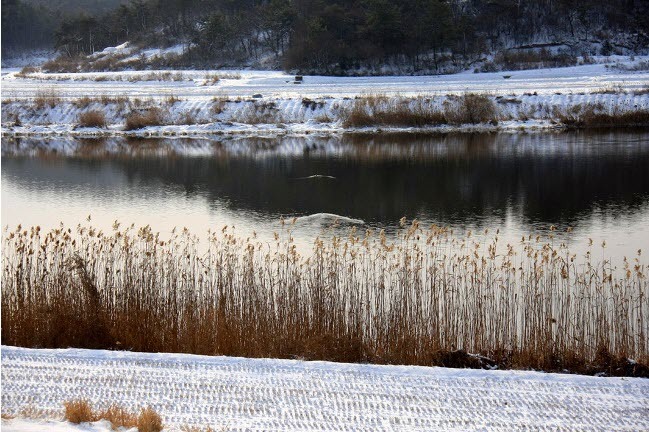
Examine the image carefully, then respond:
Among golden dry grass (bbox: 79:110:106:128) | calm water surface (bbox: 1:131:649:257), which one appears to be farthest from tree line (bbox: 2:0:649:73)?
calm water surface (bbox: 1:131:649:257)

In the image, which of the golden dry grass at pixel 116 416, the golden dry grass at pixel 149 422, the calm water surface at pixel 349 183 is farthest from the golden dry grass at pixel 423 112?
the golden dry grass at pixel 149 422

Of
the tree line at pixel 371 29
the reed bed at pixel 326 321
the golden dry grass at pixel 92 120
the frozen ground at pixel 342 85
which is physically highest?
the tree line at pixel 371 29

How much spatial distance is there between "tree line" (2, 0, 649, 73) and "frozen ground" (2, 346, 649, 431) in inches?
1846

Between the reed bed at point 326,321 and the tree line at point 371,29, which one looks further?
the tree line at point 371,29

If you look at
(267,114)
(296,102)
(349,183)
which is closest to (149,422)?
(349,183)

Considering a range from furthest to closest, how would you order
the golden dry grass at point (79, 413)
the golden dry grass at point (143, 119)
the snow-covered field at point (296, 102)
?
1. the golden dry grass at point (143, 119)
2. the snow-covered field at point (296, 102)
3. the golden dry grass at point (79, 413)

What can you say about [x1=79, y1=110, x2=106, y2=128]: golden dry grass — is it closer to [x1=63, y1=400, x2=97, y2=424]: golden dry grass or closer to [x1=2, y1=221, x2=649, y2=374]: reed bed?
[x1=2, y1=221, x2=649, y2=374]: reed bed

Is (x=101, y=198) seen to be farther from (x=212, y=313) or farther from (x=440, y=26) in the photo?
(x=440, y=26)

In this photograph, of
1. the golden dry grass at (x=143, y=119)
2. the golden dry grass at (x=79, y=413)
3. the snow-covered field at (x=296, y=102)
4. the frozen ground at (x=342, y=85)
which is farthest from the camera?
the frozen ground at (x=342, y=85)

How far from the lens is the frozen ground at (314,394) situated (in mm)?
6617

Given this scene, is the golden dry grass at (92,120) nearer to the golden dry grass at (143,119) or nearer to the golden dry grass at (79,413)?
the golden dry grass at (143,119)

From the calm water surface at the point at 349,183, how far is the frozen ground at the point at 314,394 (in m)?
6.79

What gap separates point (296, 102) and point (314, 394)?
2942 centimetres

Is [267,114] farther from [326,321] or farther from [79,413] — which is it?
[79,413]
